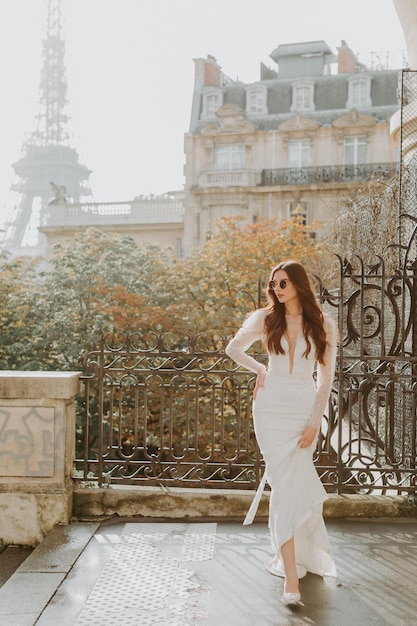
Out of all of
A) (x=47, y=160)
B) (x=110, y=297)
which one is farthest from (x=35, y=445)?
(x=47, y=160)

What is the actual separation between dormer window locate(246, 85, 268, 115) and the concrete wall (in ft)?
114

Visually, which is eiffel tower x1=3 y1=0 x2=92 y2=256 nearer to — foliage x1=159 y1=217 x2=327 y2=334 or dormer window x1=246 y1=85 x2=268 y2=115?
dormer window x1=246 y1=85 x2=268 y2=115

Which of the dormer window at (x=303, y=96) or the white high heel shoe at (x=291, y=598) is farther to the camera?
the dormer window at (x=303, y=96)

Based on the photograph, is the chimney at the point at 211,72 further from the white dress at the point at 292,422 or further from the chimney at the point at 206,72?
the white dress at the point at 292,422

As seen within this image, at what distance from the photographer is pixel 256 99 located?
38781mm

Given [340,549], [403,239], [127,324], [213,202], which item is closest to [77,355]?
[127,324]

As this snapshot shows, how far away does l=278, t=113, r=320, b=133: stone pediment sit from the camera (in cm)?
3612

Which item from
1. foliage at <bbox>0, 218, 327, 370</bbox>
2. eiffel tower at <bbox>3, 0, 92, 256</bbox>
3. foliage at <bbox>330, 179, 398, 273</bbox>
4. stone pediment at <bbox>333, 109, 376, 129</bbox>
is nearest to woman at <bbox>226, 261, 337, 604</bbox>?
foliage at <bbox>330, 179, 398, 273</bbox>

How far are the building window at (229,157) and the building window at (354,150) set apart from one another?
514 centimetres

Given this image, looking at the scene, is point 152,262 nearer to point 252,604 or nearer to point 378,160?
point 252,604

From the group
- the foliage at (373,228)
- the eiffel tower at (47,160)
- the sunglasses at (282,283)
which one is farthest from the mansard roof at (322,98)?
the eiffel tower at (47,160)

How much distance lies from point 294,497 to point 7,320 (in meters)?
11.9

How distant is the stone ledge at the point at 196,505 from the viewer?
584cm

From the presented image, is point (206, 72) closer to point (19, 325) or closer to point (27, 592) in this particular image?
point (19, 325)
